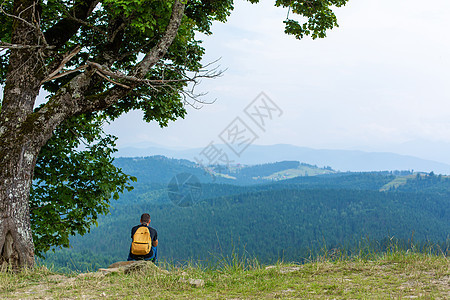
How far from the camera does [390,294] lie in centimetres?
583

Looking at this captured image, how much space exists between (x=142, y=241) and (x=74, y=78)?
5.14 metres

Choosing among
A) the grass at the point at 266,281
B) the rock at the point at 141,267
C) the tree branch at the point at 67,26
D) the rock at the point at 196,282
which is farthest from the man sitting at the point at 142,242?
the tree branch at the point at 67,26

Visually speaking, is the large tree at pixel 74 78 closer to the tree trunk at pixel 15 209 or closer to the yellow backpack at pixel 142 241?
the tree trunk at pixel 15 209

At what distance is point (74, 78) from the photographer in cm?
1064

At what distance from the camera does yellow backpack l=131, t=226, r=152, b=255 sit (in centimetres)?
918

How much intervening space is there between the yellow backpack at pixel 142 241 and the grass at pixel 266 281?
3.89 feet

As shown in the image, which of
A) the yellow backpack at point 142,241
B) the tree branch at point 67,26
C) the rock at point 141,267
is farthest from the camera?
the tree branch at point 67,26

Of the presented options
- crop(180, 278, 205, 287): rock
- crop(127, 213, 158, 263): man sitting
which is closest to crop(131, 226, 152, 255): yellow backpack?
crop(127, 213, 158, 263): man sitting

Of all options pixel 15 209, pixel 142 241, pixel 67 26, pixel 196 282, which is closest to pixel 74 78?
pixel 67 26

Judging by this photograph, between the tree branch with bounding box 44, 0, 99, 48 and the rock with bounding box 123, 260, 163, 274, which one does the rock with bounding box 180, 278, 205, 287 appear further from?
the tree branch with bounding box 44, 0, 99, 48

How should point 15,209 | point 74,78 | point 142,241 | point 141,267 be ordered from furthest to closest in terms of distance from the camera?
point 74,78, point 15,209, point 142,241, point 141,267

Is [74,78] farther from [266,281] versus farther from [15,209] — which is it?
[266,281]

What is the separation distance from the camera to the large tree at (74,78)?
9.52 meters

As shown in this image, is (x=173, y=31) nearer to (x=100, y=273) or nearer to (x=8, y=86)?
(x=8, y=86)
